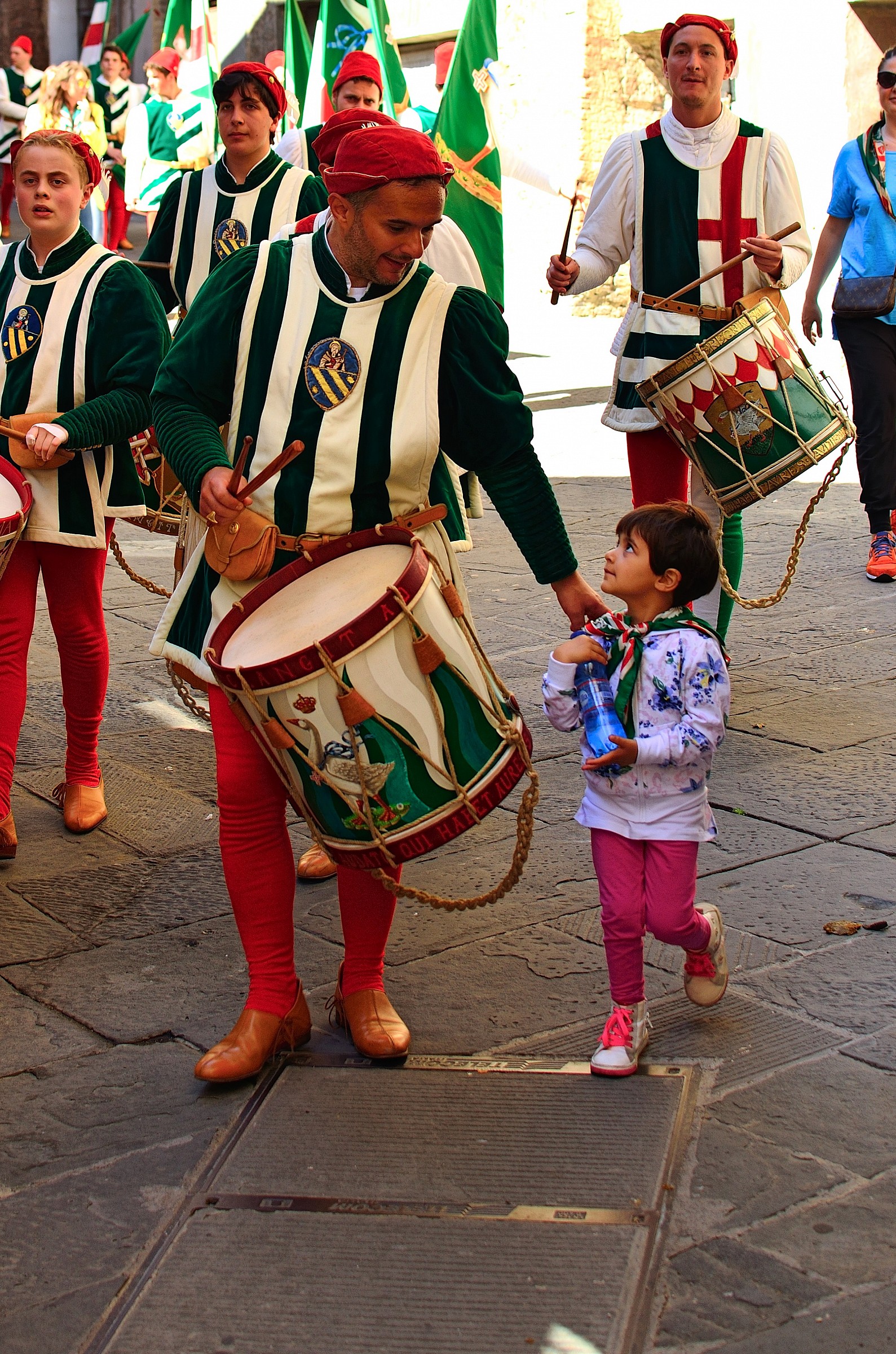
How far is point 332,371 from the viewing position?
281cm

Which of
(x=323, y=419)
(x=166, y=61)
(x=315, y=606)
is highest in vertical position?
(x=166, y=61)

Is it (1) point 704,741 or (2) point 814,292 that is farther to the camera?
(2) point 814,292

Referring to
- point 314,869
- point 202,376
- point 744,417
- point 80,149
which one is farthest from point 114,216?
point 202,376

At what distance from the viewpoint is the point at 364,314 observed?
2.82m

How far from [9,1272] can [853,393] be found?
16.7ft

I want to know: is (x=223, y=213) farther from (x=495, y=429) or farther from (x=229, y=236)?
(x=495, y=429)

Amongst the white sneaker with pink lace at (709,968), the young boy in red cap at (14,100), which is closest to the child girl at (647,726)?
the white sneaker with pink lace at (709,968)

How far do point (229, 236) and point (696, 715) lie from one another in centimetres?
240

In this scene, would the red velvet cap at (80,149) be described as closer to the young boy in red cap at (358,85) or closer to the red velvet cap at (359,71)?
the young boy in red cap at (358,85)

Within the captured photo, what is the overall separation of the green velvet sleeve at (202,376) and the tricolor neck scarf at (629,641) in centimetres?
76

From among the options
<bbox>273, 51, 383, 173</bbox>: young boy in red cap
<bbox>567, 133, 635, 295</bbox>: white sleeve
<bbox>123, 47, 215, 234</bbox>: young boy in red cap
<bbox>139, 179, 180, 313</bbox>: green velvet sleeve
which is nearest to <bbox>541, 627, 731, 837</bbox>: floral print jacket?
<bbox>567, 133, 635, 295</bbox>: white sleeve

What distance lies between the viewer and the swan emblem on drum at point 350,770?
102 inches

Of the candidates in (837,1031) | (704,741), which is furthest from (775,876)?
(704,741)

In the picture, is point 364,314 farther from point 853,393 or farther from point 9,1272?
point 853,393
